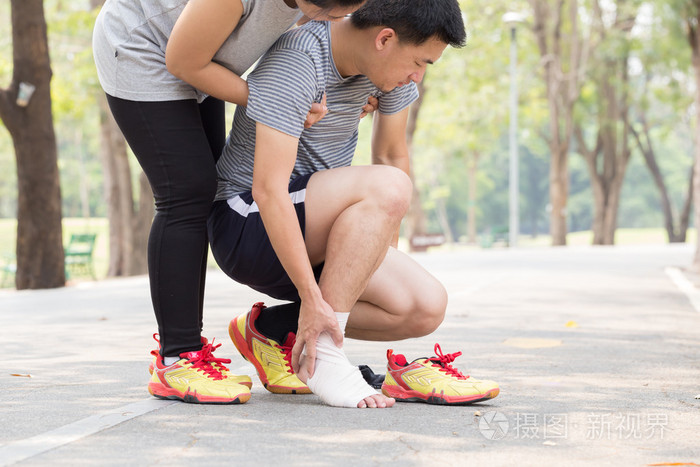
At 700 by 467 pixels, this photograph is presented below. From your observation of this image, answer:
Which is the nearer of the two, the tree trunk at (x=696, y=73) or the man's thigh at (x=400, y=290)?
the man's thigh at (x=400, y=290)

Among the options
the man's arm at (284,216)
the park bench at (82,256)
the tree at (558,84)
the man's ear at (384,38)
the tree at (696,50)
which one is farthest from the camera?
the tree at (558,84)

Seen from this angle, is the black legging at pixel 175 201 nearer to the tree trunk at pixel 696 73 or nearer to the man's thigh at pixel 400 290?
the man's thigh at pixel 400 290

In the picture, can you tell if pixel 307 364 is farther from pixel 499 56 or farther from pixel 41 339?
pixel 499 56

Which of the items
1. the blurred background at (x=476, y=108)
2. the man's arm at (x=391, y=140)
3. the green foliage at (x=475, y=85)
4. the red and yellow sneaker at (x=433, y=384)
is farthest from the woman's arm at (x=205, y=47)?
the green foliage at (x=475, y=85)

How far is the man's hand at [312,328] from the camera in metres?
3.19

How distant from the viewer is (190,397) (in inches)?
131

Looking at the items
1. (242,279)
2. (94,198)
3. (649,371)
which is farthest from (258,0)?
(94,198)

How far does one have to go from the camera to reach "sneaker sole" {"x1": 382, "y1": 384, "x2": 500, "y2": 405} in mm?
3359

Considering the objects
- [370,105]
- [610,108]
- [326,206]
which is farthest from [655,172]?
[326,206]

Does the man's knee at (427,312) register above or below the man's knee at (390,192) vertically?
below

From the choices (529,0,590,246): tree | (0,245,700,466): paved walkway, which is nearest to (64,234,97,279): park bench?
(529,0,590,246): tree

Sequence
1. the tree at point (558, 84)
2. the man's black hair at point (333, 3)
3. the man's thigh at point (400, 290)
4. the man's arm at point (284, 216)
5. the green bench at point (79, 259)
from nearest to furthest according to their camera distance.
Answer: the man's black hair at point (333, 3) → the man's arm at point (284, 216) → the man's thigh at point (400, 290) → the green bench at point (79, 259) → the tree at point (558, 84)

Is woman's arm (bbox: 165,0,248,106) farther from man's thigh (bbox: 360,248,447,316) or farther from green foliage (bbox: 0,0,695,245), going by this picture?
green foliage (bbox: 0,0,695,245)

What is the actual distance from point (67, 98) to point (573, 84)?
49.0 ft
